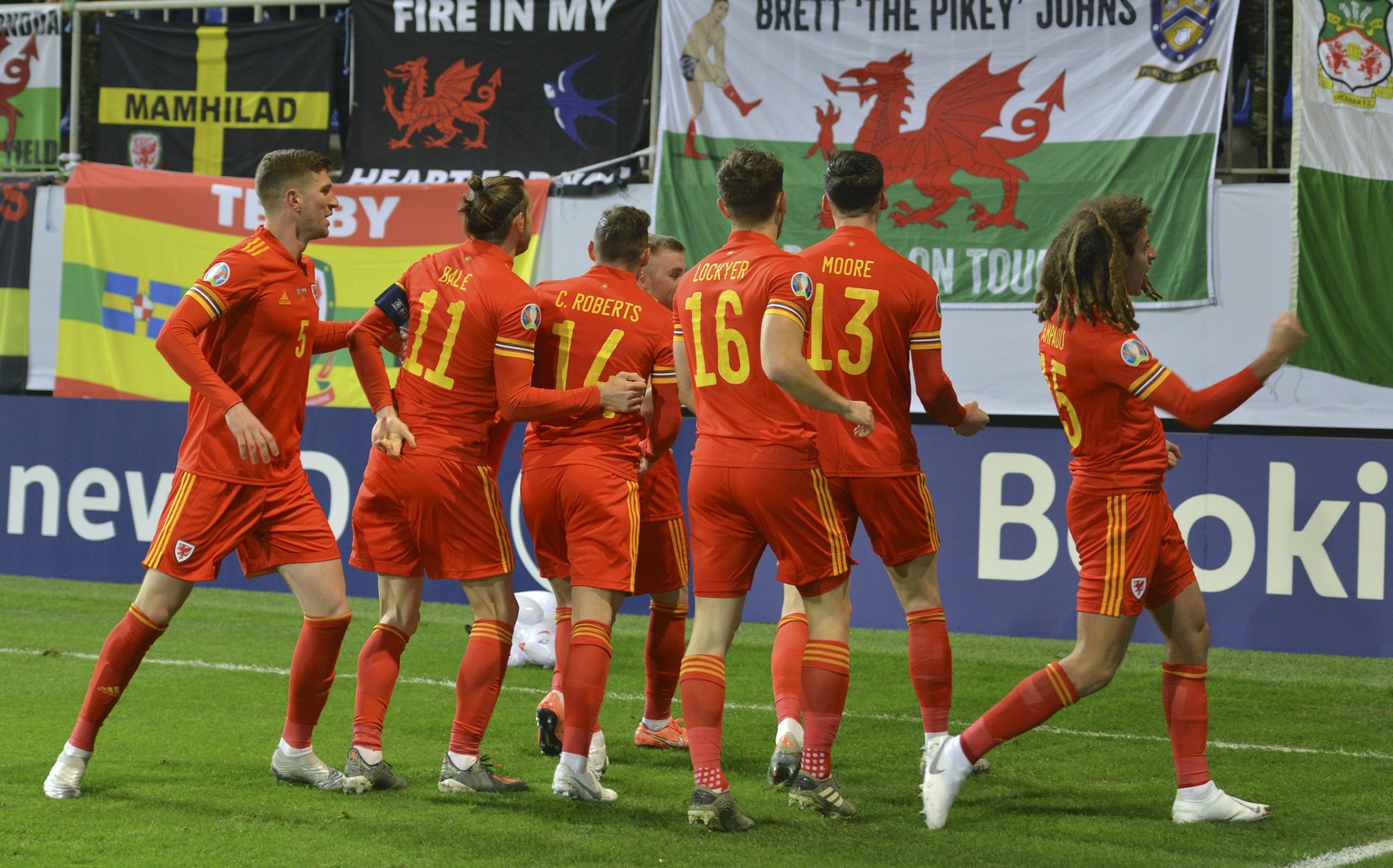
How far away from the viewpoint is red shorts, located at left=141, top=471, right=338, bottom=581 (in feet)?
16.9

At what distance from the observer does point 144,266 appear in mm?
13250

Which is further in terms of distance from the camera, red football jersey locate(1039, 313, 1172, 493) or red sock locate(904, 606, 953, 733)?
red sock locate(904, 606, 953, 733)

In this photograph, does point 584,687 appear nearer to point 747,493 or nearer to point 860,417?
point 747,493

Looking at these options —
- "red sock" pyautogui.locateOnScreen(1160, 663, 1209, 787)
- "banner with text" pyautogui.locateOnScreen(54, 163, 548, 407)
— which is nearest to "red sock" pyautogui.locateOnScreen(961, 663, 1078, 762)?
"red sock" pyautogui.locateOnScreen(1160, 663, 1209, 787)

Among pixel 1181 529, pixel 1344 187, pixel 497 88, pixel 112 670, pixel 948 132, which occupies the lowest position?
pixel 112 670

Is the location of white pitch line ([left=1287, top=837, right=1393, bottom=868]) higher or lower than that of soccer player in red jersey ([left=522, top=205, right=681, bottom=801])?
lower

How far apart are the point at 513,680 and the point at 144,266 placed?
7.00 meters

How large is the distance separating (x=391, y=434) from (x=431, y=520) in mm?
322

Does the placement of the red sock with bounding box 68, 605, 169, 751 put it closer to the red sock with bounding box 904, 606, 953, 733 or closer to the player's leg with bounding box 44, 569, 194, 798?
the player's leg with bounding box 44, 569, 194, 798

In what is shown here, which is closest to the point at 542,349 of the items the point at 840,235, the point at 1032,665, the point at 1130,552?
the point at 840,235

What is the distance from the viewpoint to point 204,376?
16.2 ft

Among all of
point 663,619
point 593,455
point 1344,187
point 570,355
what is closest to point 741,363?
point 593,455

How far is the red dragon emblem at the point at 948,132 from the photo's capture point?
11.3 metres

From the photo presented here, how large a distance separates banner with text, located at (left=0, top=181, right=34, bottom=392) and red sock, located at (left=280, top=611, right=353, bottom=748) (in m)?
9.53
